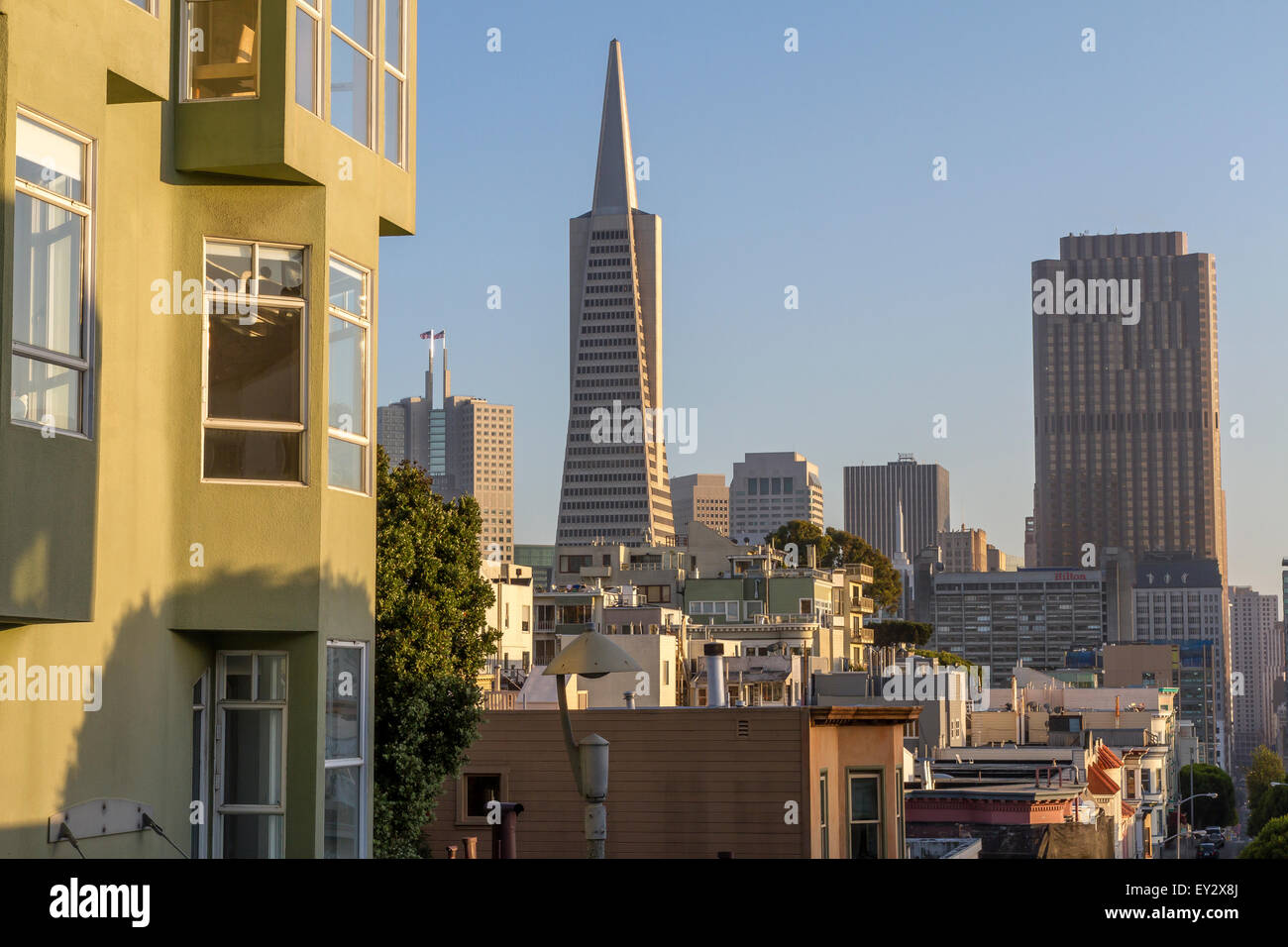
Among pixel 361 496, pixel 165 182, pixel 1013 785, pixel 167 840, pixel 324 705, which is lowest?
pixel 1013 785

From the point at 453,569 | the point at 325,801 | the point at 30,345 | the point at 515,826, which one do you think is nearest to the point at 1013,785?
the point at 453,569

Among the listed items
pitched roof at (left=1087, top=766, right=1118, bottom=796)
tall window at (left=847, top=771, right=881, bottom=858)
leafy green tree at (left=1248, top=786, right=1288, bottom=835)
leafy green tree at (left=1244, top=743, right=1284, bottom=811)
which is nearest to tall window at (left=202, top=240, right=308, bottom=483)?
tall window at (left=847, top=771, right=881, bottom=858)

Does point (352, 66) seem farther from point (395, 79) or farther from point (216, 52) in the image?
point (216, 52)

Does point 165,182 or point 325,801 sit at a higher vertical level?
point 165,182

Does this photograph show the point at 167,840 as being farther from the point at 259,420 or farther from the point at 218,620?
the point at 259,420

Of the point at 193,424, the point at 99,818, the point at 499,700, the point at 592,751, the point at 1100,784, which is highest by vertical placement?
the point at 193,424

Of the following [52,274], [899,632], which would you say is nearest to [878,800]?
[52,274]

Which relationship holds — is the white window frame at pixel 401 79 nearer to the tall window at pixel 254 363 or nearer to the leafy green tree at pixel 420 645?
the tall window at pixel 254 363

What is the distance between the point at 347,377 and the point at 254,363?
38.0 inches

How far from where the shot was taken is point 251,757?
1369 cm

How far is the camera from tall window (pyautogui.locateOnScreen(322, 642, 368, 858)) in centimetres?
1380

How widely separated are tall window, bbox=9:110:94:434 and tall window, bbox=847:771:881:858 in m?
20.7

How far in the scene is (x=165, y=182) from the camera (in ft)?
42.6
